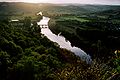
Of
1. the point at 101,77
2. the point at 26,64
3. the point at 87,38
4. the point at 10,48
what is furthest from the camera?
the point at 87,38

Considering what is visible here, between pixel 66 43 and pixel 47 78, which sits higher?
pixel 47 78

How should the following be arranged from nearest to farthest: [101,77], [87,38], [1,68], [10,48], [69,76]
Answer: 1. [101,77]
2. [69,76]
3. [1,68]
4. [10,48]
5. [87,38]

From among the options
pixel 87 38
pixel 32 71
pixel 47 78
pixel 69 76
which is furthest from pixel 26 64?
pixel 87 38

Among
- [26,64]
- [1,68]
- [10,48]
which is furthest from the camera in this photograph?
[10,48]

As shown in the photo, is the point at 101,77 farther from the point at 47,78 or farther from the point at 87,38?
the point at 87,38

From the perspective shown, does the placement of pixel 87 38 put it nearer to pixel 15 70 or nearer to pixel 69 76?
pixel 15 70

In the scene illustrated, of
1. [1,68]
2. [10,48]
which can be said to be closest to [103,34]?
[10,48]

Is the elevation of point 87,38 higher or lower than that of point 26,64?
lower

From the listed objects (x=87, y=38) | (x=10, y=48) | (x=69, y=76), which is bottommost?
(x=87, y=38)

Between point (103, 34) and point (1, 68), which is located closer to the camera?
point (1, 68)
